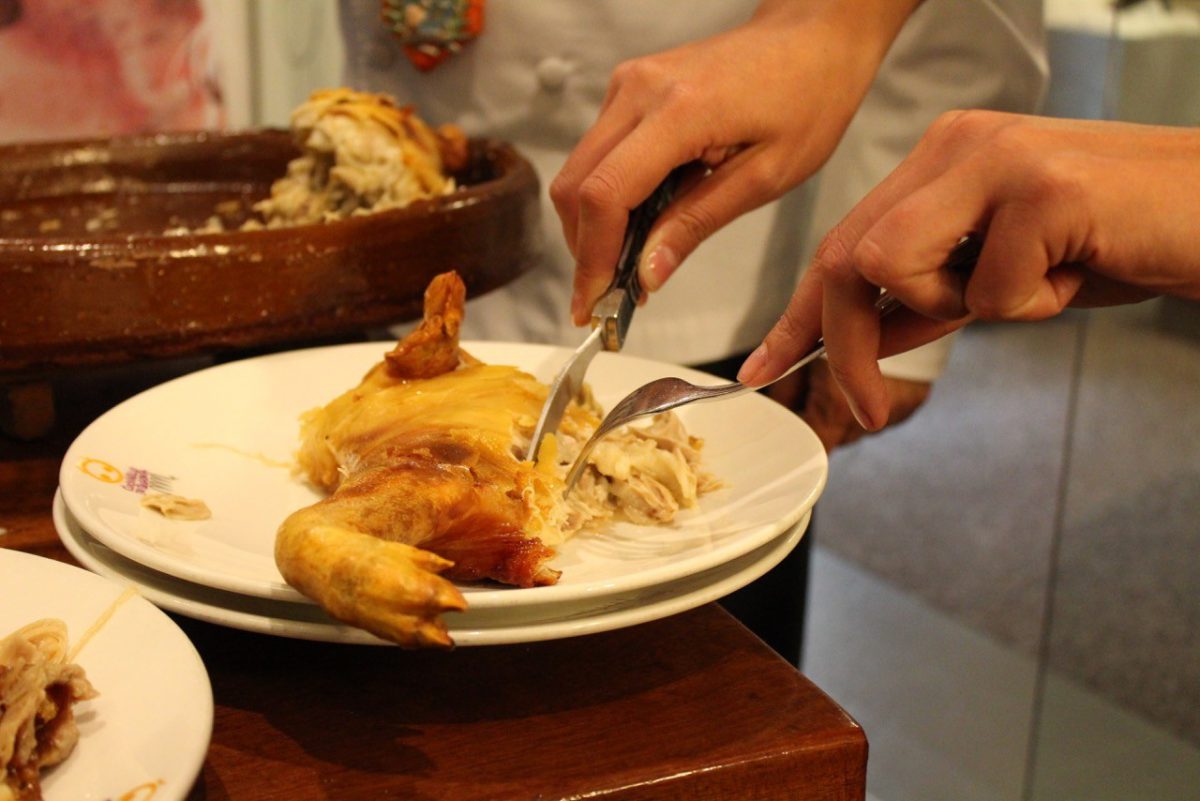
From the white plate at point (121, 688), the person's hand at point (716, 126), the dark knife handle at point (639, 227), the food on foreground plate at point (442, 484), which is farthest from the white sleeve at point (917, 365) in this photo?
the white plate at point (121, 688)

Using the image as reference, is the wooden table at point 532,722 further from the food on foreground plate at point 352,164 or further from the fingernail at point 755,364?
the food on foreground plate at point 352,164

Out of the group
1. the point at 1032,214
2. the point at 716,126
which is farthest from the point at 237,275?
the point at 1032,214

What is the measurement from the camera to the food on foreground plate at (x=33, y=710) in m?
0.45

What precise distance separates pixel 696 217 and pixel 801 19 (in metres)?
0.22

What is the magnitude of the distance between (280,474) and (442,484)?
8.3 inches

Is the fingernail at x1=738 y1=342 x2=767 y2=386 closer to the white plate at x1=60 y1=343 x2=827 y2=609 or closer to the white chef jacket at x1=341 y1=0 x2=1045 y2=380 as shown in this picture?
the white plate at x1=60 y1=343 x2=827 y2=609

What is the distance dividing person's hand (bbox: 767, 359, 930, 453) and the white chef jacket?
0.09 ft

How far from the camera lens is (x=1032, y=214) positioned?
562 millimetres

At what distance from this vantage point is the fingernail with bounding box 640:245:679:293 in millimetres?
939

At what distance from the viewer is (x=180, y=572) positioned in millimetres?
585

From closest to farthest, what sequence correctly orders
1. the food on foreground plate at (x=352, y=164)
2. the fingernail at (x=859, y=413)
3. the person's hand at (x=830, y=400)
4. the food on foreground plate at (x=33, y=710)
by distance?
the food on foreground plate at (x=33, y=710)
the fingernail at (x=859, y=413)
the food on foreground plate at (x=352, y=164)
the person's hand at (x=830, y=400)

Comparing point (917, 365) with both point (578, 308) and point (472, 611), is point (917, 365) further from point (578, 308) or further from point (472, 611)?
point (472, 611)

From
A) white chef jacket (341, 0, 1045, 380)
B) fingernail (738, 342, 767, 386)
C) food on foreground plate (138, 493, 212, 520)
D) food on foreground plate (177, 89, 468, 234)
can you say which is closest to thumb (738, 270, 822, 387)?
fingernail (738, 342, 767, 386)

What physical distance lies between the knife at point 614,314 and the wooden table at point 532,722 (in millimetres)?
173
